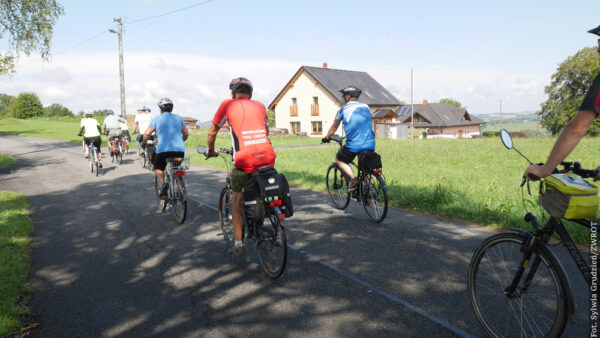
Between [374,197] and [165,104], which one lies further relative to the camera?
[165,104]

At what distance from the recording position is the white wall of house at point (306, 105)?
144 feet

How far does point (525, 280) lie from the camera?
2.75 metres

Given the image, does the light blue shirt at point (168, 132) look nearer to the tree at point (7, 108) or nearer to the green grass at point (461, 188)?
the green grass at point (461, 188)

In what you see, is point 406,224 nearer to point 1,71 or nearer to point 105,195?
point 105,195

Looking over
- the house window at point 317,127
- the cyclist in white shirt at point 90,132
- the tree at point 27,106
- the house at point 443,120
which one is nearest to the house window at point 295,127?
the house window at point 317,127

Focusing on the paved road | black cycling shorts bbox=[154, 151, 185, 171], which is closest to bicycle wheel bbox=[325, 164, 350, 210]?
the paved road

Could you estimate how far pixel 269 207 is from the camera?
4.10 meters

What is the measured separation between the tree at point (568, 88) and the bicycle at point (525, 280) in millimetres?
58227

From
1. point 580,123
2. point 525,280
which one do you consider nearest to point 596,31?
point 580,123

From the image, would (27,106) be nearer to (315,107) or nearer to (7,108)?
(7,108)

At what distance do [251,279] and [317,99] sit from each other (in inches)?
1655

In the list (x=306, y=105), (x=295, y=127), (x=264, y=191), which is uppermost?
(x=306, y=105)

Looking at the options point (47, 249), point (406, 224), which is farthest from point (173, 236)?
point (406, 224)

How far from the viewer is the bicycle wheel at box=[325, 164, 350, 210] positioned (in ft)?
23.5
